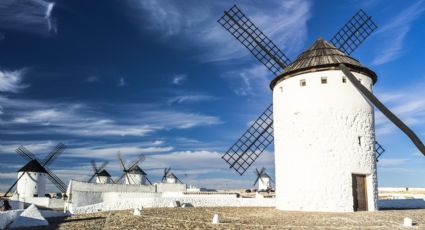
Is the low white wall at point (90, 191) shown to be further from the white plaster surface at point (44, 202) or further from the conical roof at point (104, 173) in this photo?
the conical roof at point (104, 173)

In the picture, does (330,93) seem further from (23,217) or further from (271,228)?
(23,217)

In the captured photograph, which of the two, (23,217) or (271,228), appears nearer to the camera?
(271,228)

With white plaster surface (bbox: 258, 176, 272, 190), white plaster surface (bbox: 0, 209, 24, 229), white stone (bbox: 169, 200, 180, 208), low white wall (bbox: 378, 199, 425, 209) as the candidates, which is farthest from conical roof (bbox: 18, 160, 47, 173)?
low white wall (bbox: 378, 199, 425, 209)

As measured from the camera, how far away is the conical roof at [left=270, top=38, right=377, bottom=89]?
49.6 feet

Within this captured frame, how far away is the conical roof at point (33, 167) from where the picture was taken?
3894 centimetres

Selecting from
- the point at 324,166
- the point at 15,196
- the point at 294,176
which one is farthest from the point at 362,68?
the point at 15,196

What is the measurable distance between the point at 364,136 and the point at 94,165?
4454cm

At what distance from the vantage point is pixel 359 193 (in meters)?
14.9

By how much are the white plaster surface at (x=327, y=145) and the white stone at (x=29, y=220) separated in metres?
10.1

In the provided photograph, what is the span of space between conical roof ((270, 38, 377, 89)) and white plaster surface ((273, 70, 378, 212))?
10.8 inches

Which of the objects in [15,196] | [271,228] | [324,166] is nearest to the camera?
[271,228]

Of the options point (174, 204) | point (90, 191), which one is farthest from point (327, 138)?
point (90, 191)

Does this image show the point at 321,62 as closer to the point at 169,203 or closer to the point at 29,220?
the point at 169,203

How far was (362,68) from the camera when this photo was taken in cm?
1548
